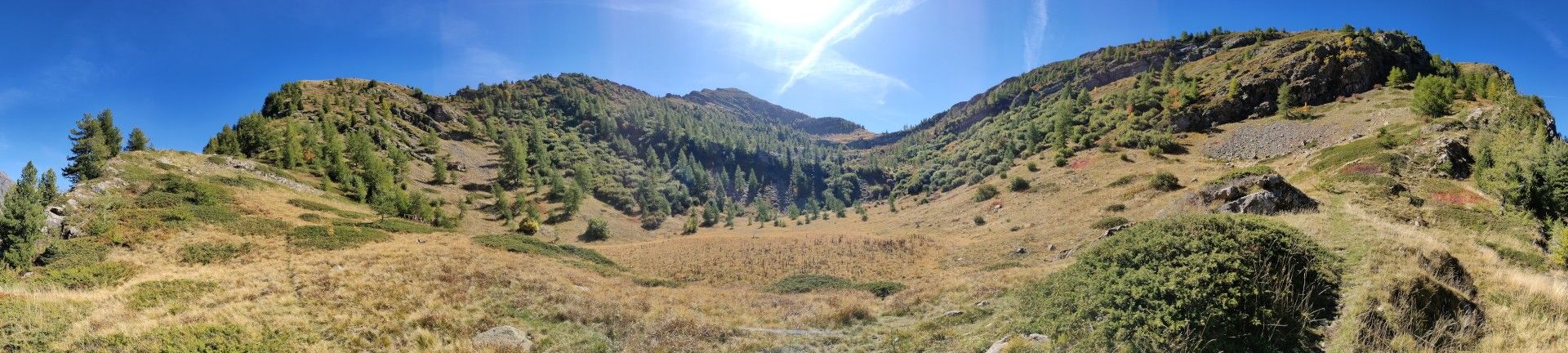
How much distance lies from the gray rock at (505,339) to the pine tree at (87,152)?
41.2 metres

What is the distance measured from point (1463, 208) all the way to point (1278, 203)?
321 inches

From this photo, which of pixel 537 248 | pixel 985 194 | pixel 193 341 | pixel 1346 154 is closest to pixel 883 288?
pixel 193 341

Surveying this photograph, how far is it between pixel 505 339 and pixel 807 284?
15.9m

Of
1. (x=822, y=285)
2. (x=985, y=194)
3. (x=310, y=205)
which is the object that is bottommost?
(x=822, y=285)

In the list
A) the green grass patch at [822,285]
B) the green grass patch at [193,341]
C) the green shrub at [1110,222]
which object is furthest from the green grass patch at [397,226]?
the green shrub at [1110,222]

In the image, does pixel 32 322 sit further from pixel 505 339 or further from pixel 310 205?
pixel 310 205

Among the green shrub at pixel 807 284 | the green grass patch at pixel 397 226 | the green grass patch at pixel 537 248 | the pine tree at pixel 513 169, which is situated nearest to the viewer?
the green shrub at pixel 807 284

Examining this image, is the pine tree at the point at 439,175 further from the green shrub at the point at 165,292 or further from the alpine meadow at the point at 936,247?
the green shrub at the point at 165,292

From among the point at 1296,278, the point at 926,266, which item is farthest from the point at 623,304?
the point at 926,266

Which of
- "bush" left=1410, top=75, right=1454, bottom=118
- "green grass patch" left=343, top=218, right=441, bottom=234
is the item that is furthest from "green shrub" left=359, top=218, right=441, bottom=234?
"bush" left=1410, top=75, right=1454, bottom=118

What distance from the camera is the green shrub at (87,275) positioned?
17734 mm

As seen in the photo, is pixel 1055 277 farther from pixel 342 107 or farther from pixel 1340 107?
pixel 342 107

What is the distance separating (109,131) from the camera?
47.1 metres

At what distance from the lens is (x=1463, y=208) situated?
74.5 feet
